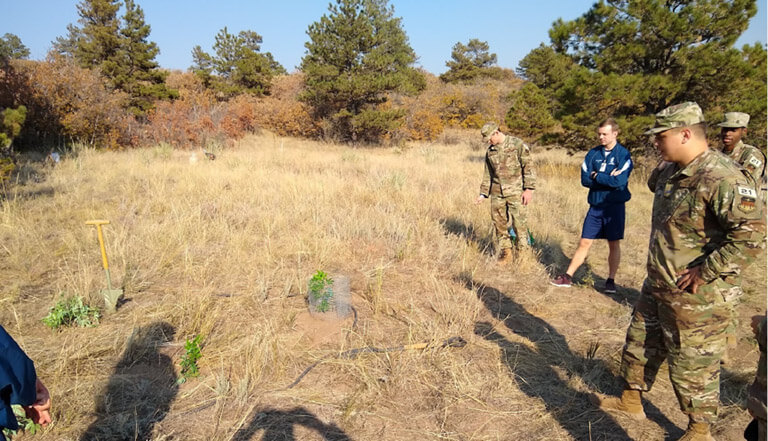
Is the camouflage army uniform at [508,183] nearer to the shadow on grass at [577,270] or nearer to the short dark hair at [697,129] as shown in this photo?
the shadow on grass at [577,270]

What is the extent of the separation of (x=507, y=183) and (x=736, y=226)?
10.3ft

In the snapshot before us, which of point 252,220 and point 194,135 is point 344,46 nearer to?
point 194,135

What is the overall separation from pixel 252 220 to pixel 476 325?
12.3 feet

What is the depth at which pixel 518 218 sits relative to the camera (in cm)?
512

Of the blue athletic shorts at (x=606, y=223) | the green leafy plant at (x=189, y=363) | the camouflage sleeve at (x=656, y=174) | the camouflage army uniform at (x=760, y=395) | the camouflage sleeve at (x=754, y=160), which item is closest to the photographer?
the camouflage army uniform at (x=760, y=395)

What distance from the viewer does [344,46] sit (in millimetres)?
16453

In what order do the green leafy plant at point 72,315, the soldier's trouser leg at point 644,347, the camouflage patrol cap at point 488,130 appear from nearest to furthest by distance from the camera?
1. the soldier's trouser leg at point 644,347
2. the green leafy plant at point 72,315
3. the camouflage patrol cap at point 488,130

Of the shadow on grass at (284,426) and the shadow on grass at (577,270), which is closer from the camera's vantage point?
the shadow on grass at (284,426)

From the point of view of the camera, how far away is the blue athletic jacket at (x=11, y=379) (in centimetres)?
127

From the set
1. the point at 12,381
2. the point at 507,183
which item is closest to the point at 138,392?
the point at 12,381

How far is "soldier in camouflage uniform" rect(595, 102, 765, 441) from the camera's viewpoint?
6.37 ft

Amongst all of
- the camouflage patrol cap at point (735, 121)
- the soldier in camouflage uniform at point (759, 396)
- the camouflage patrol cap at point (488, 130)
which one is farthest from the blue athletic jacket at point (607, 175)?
the soldier in camouflage uniform at point (759, 396)

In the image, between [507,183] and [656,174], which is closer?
[656,174]

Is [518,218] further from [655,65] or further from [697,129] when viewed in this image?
[655,65]
